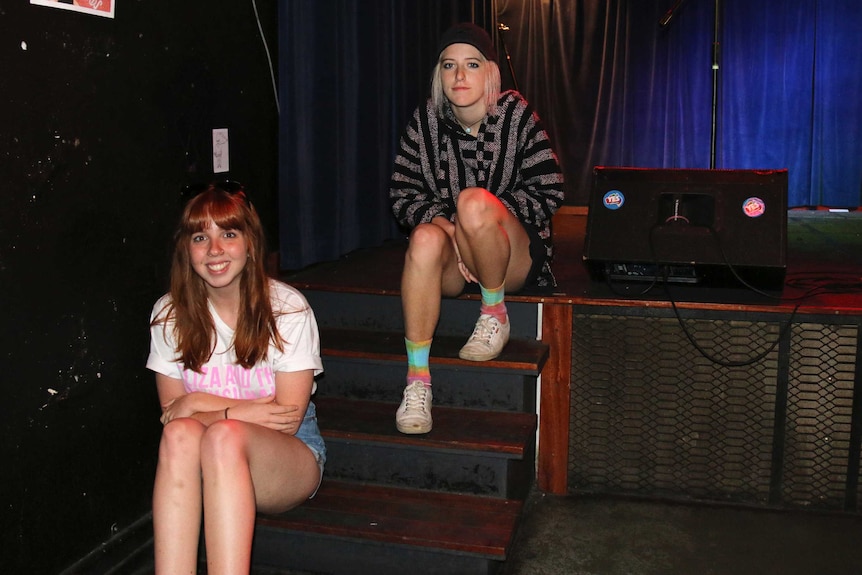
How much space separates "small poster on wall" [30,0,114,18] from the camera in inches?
71.1

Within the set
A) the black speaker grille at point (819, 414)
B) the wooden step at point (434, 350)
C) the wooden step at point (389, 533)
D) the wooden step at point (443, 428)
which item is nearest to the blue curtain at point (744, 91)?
the black speaker grille at point (819, 414)

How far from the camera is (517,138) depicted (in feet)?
8.25

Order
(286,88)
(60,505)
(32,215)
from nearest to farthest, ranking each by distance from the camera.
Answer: (32,215)
(60,505)
(286,88)

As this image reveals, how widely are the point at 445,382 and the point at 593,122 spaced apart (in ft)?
13.0

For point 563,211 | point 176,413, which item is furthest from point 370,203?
point 563,211

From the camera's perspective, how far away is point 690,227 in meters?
2.52

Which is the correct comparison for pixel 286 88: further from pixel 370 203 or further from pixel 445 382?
pixel 445 382

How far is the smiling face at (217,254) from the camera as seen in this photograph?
184 centimetres

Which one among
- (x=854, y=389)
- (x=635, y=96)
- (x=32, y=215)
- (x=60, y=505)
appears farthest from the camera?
(x=635, y=96)

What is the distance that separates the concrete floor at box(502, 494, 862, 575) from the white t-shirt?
79 cm

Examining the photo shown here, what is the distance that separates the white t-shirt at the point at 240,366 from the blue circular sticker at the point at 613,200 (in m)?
1.07

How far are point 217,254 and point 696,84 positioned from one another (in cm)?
480

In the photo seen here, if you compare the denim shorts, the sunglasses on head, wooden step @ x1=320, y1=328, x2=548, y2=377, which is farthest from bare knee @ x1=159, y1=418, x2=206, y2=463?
wooden step @ x1=320, y1=328, x2=548, y2=377

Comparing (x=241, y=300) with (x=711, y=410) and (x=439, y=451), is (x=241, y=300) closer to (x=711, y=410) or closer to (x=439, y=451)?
(x=439, y=451)
